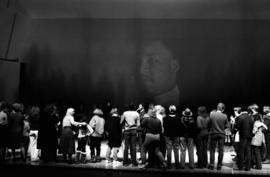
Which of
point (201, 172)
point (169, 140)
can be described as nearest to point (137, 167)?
point (169, 140)

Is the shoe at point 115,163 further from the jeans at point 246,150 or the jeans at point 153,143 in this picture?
the jeans at point 246,150

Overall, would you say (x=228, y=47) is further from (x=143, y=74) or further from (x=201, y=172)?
(x=201, y=172)

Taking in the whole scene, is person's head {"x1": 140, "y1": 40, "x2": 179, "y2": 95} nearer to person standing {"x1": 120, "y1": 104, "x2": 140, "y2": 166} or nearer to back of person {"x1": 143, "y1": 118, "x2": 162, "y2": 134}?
person standing {"x1": 120, "y1": 104, "x2": 140, "y2": 166}

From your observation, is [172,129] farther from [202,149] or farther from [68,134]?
[68,134]

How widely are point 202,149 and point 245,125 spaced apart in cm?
111

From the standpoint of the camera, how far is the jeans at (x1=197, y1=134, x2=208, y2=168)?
23.1ft

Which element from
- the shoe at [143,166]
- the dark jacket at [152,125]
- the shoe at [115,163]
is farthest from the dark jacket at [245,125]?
the shoe at [115,163]

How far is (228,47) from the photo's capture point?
40.7 ft

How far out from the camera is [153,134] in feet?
22.7

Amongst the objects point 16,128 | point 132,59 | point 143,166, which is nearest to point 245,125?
point 143,166

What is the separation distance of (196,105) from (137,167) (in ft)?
19.7

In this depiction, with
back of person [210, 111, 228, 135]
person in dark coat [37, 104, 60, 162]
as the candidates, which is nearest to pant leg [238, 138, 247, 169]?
back of person [210, 111, 228, 135]

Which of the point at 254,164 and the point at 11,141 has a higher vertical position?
the point at 11,141

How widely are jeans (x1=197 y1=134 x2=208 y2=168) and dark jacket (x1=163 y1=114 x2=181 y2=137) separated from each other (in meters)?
0.53
